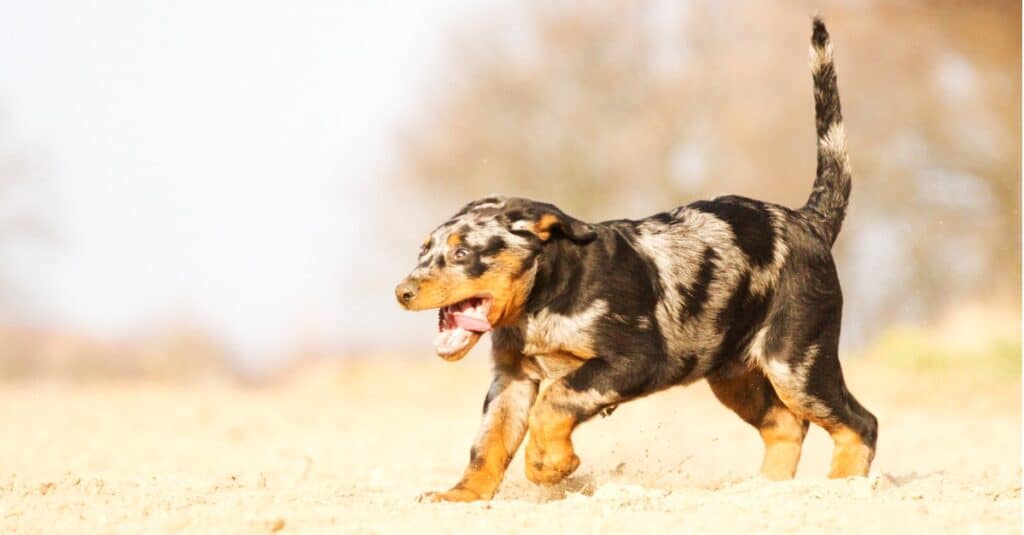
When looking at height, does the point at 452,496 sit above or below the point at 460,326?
below

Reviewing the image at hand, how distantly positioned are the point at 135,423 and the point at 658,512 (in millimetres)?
8732

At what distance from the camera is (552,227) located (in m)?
6.38

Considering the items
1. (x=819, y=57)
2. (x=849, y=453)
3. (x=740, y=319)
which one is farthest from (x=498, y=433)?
(x=819, y=57)

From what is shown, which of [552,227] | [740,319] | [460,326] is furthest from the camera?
[740,319]

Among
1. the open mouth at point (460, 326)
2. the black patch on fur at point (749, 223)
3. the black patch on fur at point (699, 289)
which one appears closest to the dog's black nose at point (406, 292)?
the open mouth at point (460, 326)

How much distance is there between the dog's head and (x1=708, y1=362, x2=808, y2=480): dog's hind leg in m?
1.71

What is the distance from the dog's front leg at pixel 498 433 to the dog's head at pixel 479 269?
0.43 meters

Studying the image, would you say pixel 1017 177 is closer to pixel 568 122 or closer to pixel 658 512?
pixel 568 122

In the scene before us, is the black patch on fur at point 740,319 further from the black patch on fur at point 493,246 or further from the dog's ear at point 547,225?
the black patch on fur at point 493,246

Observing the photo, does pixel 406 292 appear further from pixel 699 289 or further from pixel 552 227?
pixel 699 289

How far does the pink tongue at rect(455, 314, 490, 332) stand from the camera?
20.1ft

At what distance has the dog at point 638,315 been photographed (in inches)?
244

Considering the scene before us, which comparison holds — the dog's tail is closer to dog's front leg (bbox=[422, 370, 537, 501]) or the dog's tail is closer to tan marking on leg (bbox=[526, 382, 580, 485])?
dog's front leg (bbox=[422, 370, 537, 501])

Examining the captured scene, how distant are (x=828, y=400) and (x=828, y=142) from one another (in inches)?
61.0
